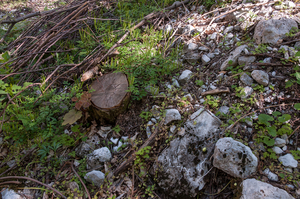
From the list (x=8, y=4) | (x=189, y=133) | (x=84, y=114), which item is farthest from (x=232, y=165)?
(x=8, y=4)

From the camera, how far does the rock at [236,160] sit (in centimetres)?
169

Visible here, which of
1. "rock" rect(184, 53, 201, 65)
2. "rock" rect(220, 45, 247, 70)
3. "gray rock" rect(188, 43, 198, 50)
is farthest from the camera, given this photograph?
"gray rock" rect(188, 43, 198, 50)

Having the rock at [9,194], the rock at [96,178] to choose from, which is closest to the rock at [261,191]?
the rock at [96,178]

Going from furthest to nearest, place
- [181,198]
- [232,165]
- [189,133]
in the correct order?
[189,133]
[181,198]
[232,165]

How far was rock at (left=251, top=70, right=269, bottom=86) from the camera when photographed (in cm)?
219

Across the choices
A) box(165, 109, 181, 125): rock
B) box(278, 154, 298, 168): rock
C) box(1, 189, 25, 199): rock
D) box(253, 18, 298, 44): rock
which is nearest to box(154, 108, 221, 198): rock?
box(165, 109, 181, 125): rock

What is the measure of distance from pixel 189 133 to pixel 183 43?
1823 mm

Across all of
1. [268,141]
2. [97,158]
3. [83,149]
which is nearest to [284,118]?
[268,141]

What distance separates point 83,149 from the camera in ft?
7.73

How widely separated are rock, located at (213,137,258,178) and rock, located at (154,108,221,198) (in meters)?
0.18

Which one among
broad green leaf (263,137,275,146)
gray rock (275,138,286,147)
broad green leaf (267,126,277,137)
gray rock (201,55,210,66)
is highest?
gray rock (201,55,210,66)

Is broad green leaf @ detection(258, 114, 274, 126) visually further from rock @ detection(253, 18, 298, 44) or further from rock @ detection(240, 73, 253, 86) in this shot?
rock @ detection(253, 18, 298, 44)

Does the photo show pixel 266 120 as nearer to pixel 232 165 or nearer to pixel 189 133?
pixel 232 165

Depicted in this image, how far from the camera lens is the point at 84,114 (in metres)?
2.49
